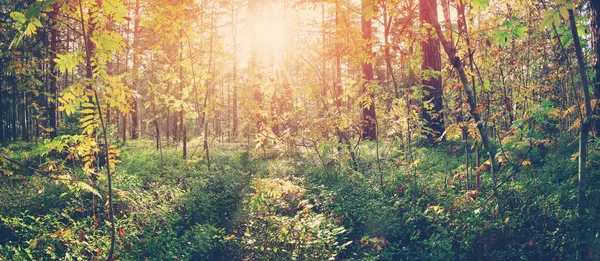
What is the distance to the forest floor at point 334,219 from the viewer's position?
12.8 ft

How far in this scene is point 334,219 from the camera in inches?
194

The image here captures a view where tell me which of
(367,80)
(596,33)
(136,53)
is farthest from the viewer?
(136,53)

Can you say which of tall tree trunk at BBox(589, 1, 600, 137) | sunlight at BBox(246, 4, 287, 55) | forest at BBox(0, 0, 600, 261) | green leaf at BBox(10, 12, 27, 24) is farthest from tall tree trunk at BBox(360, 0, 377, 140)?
tall tree trunk at BBox(589, 1, 600, 137)

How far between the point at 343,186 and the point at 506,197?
106 inches

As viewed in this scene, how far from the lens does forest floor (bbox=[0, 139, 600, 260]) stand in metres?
3.90

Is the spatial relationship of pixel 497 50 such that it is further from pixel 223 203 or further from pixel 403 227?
pixel 223 203

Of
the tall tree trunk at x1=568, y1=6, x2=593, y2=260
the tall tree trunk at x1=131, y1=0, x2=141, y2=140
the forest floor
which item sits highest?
the tall tree trunk at x1=131, y1=0, x2=141, y2=140

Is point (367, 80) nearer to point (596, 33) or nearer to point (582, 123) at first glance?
point (582, 123)

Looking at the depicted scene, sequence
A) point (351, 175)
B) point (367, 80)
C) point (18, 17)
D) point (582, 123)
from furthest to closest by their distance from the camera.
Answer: point (351, 175) → point (367, 80) → point (582, 123) → point (18, 17)

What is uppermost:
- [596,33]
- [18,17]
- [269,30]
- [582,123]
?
[269,30]

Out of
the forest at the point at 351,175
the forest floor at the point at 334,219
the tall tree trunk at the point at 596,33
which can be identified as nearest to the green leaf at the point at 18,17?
the forest at the point at 351,175

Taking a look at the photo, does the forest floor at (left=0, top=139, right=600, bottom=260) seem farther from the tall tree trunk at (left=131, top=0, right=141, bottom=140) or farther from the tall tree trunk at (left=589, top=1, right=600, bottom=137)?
the tall tree trunk at (left=131, top=0, right=141, bottom=140)

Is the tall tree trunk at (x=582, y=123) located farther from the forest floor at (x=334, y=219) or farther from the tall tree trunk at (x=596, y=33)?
the tall tree trunk at (x=596, y=33)

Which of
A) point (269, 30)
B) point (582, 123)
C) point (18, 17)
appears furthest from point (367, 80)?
point (269, 30)
